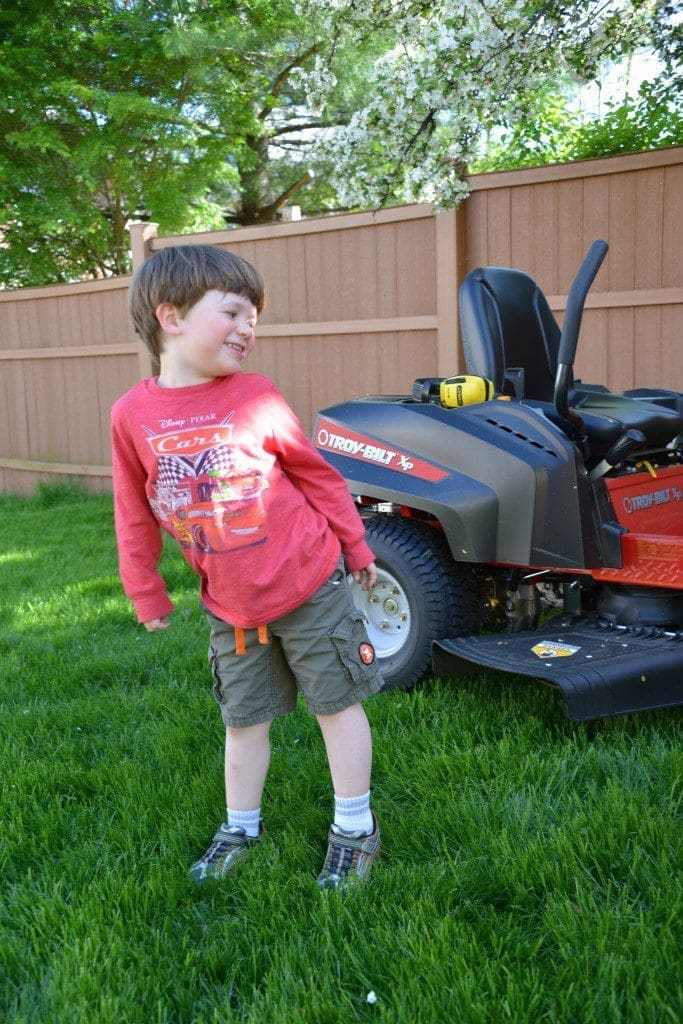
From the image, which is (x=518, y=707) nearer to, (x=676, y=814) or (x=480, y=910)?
(x=676, y=814)

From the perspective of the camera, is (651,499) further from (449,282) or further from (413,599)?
(449,282)

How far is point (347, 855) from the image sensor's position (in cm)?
210

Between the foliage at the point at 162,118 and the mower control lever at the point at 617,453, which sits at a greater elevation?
the foliage at the point at 162,118

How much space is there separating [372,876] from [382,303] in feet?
14.8

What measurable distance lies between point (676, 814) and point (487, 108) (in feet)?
10.4

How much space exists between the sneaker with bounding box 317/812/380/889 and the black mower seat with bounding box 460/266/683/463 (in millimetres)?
1420

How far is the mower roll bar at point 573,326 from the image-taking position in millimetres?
2742

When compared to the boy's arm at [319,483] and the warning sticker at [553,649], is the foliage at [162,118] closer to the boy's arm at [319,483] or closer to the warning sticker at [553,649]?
the warning sticker at [553,649]

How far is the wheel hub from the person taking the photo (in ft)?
10.6

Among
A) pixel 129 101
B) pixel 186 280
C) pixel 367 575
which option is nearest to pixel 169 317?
pixel 186 280

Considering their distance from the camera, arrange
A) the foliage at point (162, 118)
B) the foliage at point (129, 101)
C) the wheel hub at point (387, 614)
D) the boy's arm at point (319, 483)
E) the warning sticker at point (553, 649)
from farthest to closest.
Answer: the foliage at point (129, 101), the foliage at point (162, 118), the wheel hub at point (387, 614), the warning sticker at point (553, 649), the boy's arm at point (319, 483)

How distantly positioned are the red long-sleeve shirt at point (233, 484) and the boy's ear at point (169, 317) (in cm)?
12

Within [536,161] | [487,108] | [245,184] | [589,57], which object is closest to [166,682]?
[487,108]

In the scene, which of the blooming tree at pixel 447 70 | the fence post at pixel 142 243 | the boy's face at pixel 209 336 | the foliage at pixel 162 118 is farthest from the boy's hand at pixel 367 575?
the fence post at pixel 142 243
